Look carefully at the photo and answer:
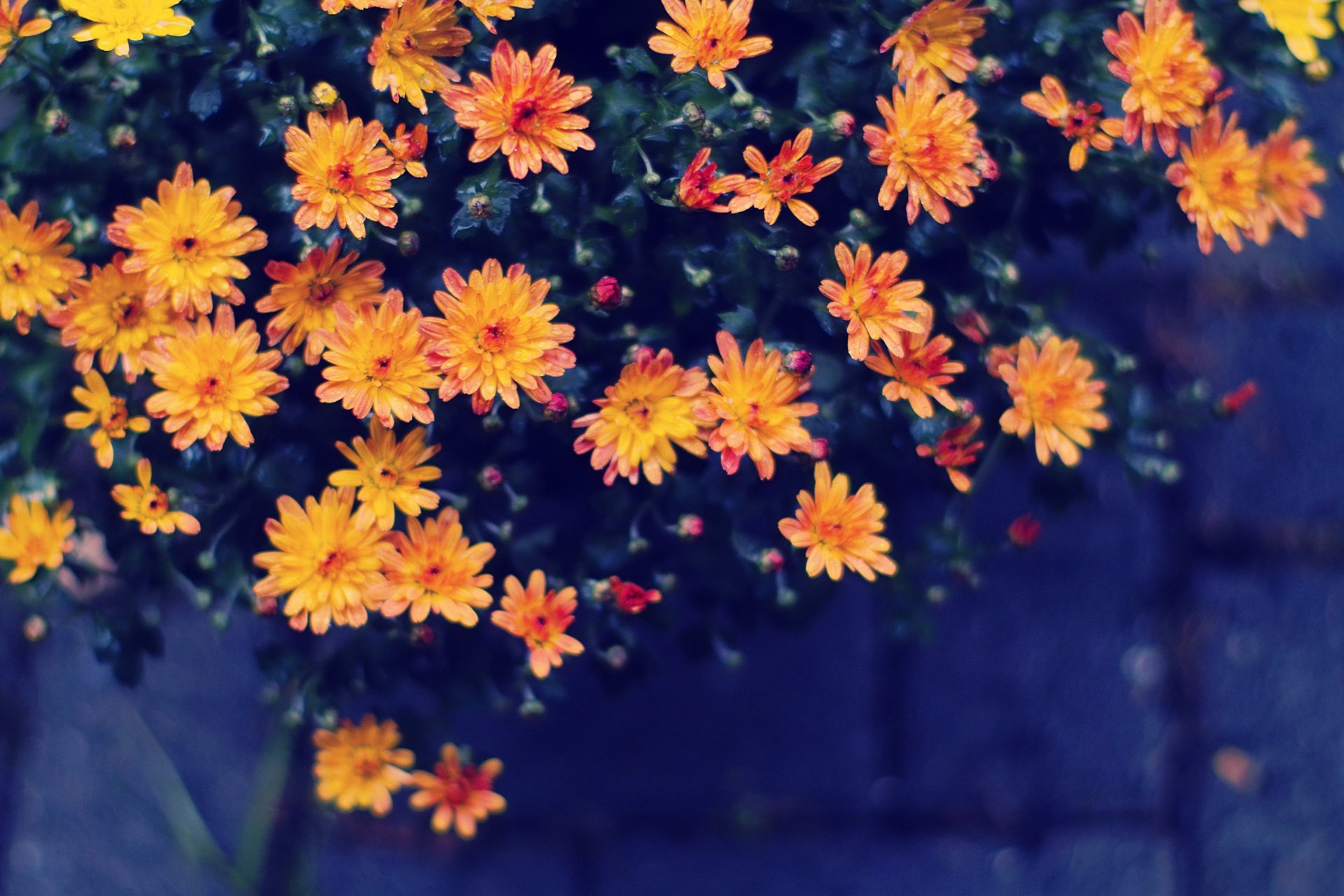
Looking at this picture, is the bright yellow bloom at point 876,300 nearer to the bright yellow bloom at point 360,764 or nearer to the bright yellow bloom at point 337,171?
the bright yellow bloom at point 337,171

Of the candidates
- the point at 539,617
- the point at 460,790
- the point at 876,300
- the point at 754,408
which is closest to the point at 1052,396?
the point at 876,300

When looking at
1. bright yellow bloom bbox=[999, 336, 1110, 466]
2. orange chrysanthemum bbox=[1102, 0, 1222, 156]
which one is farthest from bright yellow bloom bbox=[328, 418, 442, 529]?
orange chrysanthemum bbox=[1102, 0, 1222, 156]

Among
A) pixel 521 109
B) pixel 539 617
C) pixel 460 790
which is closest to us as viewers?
pixel 521 109

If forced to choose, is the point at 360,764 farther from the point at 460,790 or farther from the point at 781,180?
the point at 781,180

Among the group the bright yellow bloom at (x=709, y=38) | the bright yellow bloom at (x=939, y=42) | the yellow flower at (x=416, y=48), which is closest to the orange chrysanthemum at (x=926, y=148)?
the bright yellow bloom at (x=939, y=42)

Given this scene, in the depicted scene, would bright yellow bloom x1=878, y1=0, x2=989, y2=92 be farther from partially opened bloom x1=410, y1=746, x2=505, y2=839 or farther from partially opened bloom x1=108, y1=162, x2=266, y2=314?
partially opened bloom x1=410, y1=746, x2=505, y2=839

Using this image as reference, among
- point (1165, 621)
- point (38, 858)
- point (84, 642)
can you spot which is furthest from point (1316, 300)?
point (38, 858)
